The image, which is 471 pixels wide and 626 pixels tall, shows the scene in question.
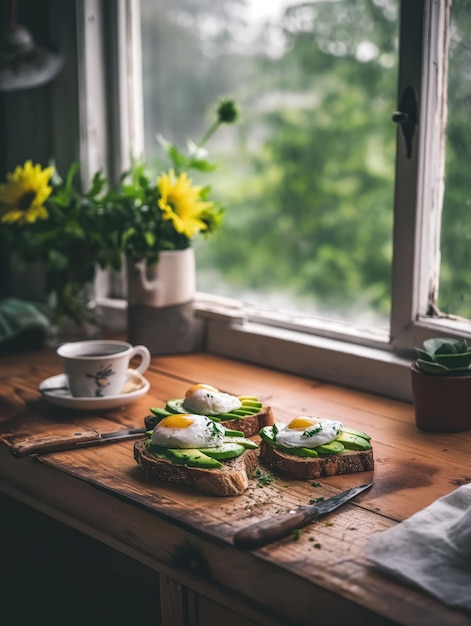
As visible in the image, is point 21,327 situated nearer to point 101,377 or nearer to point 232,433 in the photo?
point 101,377

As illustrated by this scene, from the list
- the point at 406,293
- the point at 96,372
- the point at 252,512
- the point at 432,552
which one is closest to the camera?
the point at 432,552

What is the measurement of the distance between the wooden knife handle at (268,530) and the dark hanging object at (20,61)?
3.88ft

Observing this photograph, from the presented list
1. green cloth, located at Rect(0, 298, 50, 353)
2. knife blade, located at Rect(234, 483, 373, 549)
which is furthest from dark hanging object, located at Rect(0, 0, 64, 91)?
knife blade, located at Rect(234, 483, 373, 549)

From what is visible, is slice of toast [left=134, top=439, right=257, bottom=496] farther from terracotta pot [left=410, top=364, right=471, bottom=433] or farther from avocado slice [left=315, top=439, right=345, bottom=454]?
terracotta pot [left=410, top=364, right=471, bottom=433]

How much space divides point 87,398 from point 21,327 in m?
0.49

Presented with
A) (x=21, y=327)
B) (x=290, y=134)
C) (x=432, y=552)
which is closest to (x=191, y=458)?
(x=432, y=552)

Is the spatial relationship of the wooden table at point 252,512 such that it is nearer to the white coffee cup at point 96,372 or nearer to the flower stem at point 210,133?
the white coffee cup at point 96,372

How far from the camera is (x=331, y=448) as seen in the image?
1.10 metres

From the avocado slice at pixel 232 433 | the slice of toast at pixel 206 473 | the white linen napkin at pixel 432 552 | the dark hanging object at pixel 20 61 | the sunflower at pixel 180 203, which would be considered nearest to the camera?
the white linen napkin at pixel 432 552

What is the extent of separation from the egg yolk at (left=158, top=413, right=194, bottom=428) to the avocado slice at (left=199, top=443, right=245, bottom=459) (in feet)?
0.14

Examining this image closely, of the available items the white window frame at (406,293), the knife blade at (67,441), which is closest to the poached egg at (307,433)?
the knife blade at (67,441)

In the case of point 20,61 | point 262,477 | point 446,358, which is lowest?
point 262,477

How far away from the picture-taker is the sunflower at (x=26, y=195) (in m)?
1.69

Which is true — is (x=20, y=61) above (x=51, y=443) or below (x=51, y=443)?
above
